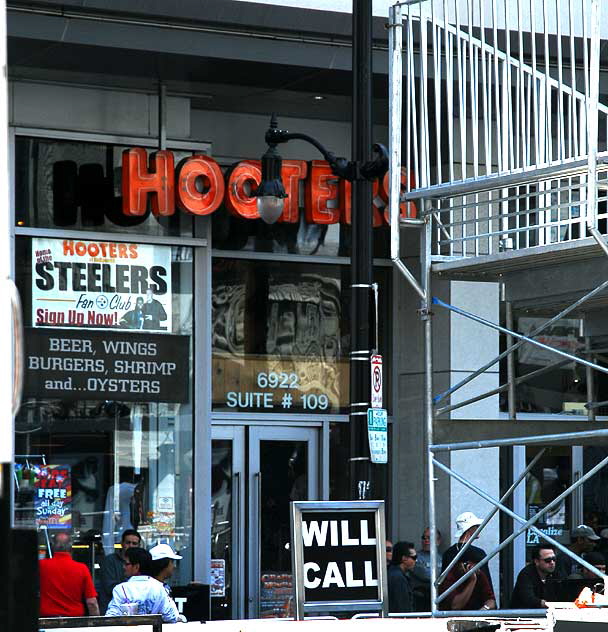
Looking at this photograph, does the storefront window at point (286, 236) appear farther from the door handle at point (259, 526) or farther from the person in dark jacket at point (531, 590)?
the person in dark jacket at point (531, 590)

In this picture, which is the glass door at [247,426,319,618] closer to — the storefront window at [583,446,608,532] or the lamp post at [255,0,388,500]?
the storefront window at [583,446,608,532]

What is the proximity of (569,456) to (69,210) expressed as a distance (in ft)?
25.0

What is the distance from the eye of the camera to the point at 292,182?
1770cm

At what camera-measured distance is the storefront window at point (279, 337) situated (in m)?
18.3

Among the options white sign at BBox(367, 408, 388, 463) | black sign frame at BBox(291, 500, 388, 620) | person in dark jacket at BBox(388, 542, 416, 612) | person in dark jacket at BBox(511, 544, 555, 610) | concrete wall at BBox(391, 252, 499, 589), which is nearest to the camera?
black sign frame at BBox(291, 500, 388, 620)

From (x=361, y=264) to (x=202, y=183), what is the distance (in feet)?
20.0

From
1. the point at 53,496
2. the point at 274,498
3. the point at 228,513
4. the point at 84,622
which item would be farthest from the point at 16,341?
the point at 274,498

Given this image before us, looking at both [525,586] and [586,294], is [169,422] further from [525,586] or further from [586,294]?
[586,294]

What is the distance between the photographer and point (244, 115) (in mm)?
18234

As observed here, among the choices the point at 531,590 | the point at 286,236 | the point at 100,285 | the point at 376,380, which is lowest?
the point at 531,590

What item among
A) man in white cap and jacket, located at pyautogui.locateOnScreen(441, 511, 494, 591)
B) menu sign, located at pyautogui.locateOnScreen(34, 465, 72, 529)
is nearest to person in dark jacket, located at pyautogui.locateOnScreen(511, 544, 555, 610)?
man in white cap and jacket, located at pyautogui.locateOnScreen(441, 511, 494, 591)

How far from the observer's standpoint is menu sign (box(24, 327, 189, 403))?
1652 centimetres

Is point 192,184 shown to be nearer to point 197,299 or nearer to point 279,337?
point 197,299

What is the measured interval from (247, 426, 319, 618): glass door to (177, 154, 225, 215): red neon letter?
3145 mm
